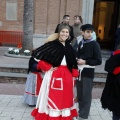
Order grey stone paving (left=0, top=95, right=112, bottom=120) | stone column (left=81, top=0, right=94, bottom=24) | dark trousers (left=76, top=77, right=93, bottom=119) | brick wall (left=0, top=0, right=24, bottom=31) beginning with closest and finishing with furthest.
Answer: dark trousers (left=76, top=77, right=93, bottom=119)
grey stone paving (left=0, top=95, right=112, bottom=120)
stone column (left=81, top=0, right=94, bottom=24)
brick wall (left=0, top=0, right=24, bottom=31)

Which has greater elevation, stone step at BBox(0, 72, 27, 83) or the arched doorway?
the arched doorway

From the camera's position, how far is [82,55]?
5137 mm

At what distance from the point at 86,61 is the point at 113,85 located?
0.91 meters

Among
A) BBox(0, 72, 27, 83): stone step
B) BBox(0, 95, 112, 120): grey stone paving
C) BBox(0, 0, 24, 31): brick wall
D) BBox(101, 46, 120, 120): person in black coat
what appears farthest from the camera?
BBox(0, 0, 24, 31): brick wall

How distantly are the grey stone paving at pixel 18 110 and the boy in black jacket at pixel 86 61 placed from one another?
0.54 m

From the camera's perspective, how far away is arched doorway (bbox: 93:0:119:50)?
A: 17234 mm

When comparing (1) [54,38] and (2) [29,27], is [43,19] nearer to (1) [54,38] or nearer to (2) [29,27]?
(2) [29,27]

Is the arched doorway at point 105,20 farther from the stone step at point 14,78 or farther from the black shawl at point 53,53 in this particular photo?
the black shawl at point 53,53

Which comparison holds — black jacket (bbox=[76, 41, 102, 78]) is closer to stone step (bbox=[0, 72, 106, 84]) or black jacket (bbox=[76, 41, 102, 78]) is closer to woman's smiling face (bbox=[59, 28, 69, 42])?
woman's smiling face (bbox=[59, 28, 69, 42])

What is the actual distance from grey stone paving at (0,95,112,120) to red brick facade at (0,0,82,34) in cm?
791

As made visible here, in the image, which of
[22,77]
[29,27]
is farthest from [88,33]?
[29,27]

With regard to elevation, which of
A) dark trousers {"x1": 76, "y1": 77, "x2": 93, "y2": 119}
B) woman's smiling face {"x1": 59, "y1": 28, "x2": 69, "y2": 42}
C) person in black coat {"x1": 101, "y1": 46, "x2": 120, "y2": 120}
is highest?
woman's smiling face {"x1": 59, "y1": 28, "x2": 69, "y2": 42}

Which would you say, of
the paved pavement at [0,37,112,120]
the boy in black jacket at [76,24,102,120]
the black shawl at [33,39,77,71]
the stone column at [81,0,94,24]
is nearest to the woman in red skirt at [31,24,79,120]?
the black shawl at [33,39,77,71]

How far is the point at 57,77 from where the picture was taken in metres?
4.52
